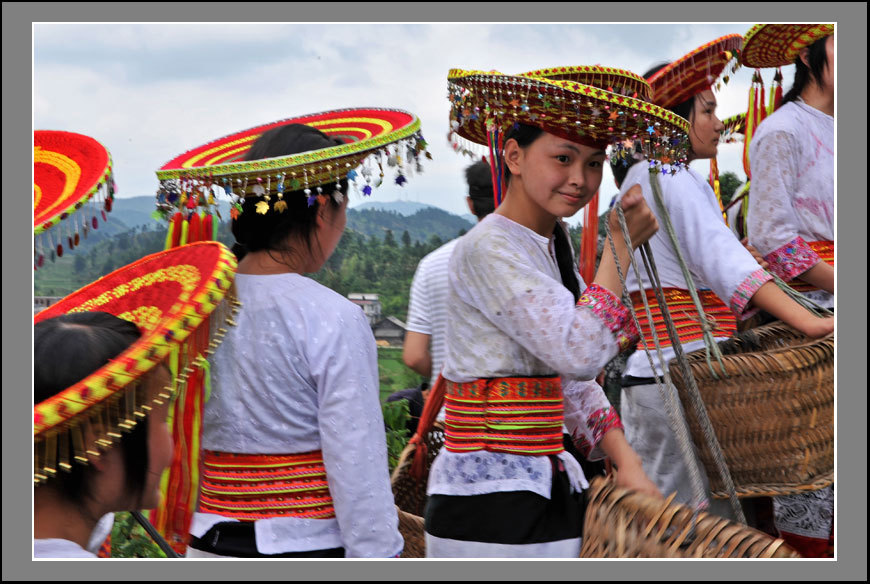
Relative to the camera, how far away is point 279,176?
6.31 feet

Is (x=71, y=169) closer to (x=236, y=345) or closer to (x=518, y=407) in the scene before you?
(x=236, y=345)

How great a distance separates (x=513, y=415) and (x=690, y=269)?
1.06 m

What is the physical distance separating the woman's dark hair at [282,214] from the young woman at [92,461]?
50 centimetres

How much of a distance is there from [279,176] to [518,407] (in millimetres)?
703

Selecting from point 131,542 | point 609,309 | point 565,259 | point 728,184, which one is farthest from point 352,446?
point 728,184

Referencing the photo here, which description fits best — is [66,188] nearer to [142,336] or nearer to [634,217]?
[142,336]

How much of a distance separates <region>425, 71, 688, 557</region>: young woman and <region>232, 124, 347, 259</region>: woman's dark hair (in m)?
0.34

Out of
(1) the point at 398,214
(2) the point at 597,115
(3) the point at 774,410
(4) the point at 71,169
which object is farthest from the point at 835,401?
(1) the point at 398,214

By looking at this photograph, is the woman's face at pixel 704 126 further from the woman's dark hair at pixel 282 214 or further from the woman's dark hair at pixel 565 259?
the woman's dark hair at pixel 282 214

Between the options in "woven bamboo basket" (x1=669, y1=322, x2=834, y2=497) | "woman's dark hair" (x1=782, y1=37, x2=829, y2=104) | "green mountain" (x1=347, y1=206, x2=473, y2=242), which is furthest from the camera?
"green mountain" (x1=347, y1=206, x2=473, y2=242)

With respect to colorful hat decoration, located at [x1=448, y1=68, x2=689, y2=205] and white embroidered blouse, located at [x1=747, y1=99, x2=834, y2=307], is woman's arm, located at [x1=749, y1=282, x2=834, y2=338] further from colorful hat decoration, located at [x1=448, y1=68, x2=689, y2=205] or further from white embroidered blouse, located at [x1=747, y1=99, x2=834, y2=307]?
colorful hat decoration, located at [x1=448, y1=68, x2=689, y2=205]

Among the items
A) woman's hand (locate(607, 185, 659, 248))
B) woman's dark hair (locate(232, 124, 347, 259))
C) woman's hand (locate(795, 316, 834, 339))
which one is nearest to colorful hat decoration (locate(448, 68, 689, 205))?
woman's hand (locate(607, 185, 659, 248))

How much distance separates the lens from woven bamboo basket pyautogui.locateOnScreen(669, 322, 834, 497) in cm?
220

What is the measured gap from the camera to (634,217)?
6.38ft
